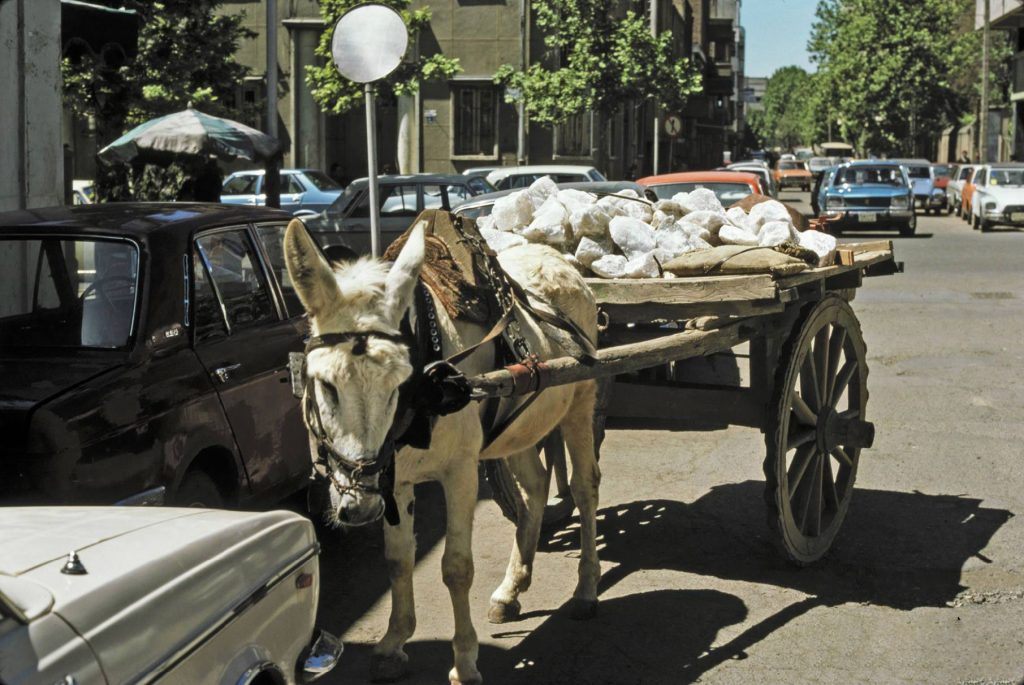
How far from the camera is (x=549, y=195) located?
766 cm

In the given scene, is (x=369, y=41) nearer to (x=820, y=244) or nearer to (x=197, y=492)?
(x=820, y=244)

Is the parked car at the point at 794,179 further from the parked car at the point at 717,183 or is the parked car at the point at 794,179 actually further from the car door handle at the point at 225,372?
the car door handle at the point at 225,372

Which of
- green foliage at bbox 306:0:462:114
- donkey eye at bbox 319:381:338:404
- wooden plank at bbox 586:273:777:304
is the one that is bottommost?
donkey eye at bbox 319:381:338:404

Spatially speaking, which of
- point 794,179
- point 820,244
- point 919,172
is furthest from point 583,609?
point 794,179

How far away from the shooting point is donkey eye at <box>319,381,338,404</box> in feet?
14.1

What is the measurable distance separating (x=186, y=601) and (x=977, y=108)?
241 feet

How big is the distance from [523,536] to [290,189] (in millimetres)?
24335

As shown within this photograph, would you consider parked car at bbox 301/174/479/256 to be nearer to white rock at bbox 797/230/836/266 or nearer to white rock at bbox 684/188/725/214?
white rock at bbox 684/188/725/214

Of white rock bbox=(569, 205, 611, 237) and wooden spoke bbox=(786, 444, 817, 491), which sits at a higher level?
white rock bbox=(569, 205, 611, 237)

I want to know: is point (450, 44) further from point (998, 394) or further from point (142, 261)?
point (142, 261)

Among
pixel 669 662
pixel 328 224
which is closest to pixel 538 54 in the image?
pixel 328 224

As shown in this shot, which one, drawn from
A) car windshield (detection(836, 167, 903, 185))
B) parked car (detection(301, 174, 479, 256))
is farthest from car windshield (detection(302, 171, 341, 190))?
car windshield (detection(836, 167, 903, 185))

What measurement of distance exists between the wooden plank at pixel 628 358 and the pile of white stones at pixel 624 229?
2.00 ft

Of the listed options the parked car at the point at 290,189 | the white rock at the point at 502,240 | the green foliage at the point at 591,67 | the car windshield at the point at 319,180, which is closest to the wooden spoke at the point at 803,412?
the white rock at the point at 502,240
